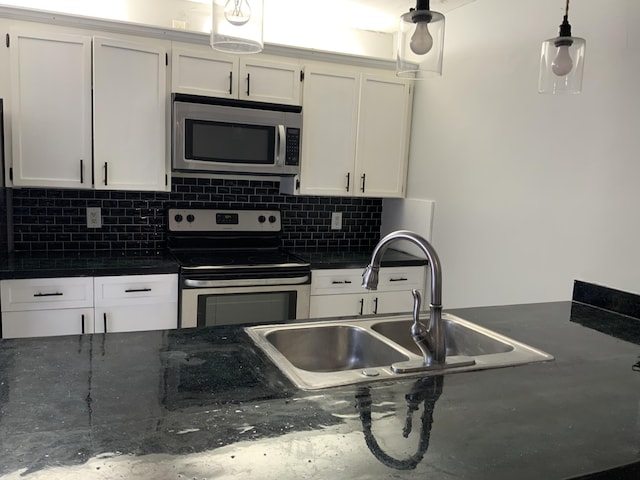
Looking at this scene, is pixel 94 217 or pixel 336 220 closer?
pixel 94 217

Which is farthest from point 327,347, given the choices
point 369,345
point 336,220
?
point 336,220

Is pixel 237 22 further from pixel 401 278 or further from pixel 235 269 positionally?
pixel 401 278

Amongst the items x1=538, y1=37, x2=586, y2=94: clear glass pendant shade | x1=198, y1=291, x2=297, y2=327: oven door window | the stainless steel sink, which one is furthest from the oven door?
x1=538, y1=37, x2=586, y2=94: clear glass pendant shade

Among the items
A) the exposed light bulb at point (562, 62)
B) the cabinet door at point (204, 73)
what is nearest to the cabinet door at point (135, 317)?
the cabinet door at point (204, 73)

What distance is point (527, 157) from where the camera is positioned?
265cm

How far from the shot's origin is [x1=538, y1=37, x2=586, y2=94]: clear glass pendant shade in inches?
71.6

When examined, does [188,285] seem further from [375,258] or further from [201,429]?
[201,429]

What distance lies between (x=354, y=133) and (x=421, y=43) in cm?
184

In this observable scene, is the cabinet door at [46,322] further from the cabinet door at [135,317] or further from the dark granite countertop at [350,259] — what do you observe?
the dark granite countertop at [350,259]

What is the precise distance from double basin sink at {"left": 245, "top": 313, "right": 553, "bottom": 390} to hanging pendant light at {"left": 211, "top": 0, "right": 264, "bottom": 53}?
36.8 inches

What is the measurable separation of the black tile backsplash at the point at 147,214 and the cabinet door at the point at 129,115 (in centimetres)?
30

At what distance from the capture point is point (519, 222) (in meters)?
2.70

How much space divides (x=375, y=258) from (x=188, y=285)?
1.57 meters

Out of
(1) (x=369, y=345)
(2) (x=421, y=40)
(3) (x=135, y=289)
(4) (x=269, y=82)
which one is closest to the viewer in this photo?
(2) (x=421, y=40)
